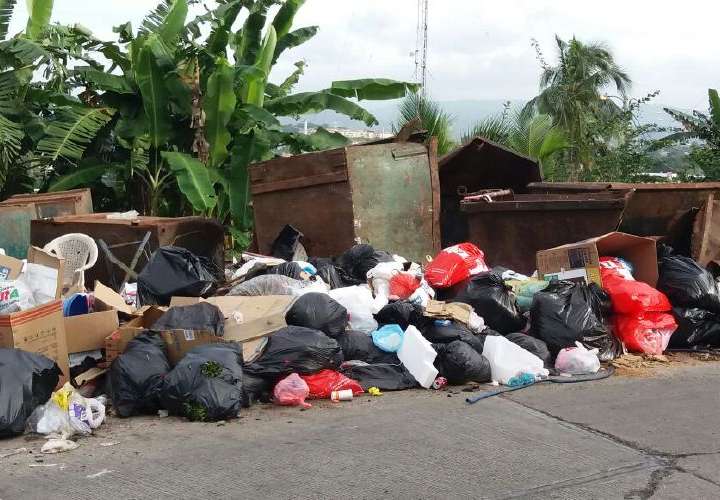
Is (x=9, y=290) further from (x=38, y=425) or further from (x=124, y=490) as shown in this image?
(x=124, y=490)

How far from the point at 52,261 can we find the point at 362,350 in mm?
2262

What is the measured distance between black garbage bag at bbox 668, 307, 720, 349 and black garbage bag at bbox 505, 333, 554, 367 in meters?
1.24

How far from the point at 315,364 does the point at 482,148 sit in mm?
4426

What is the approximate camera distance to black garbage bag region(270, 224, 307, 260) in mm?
7531

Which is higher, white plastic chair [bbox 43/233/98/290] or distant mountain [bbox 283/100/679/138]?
distant mountain [bbox 283/100/679/138]

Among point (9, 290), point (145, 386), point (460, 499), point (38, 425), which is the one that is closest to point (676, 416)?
point (460, 499)

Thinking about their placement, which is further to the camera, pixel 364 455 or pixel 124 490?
pixel 364 455

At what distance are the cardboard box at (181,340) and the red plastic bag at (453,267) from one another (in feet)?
7.20

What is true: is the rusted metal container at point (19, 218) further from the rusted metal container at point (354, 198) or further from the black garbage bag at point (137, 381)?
the black garbage bag at point (137, 381)

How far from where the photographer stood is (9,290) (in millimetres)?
5109

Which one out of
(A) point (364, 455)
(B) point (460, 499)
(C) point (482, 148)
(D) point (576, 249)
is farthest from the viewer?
(C) point (482, 148)

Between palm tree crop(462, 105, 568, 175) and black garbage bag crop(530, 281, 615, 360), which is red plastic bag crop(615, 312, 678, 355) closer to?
black garbage bag crop(530, 281, 615, 360)

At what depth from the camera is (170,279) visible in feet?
20.1

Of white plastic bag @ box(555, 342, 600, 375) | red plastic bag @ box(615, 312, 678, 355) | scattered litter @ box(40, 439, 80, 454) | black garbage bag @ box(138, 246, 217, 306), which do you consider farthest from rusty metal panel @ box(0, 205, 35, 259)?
red plastic bag @ box(615, 312, 678, 355)
